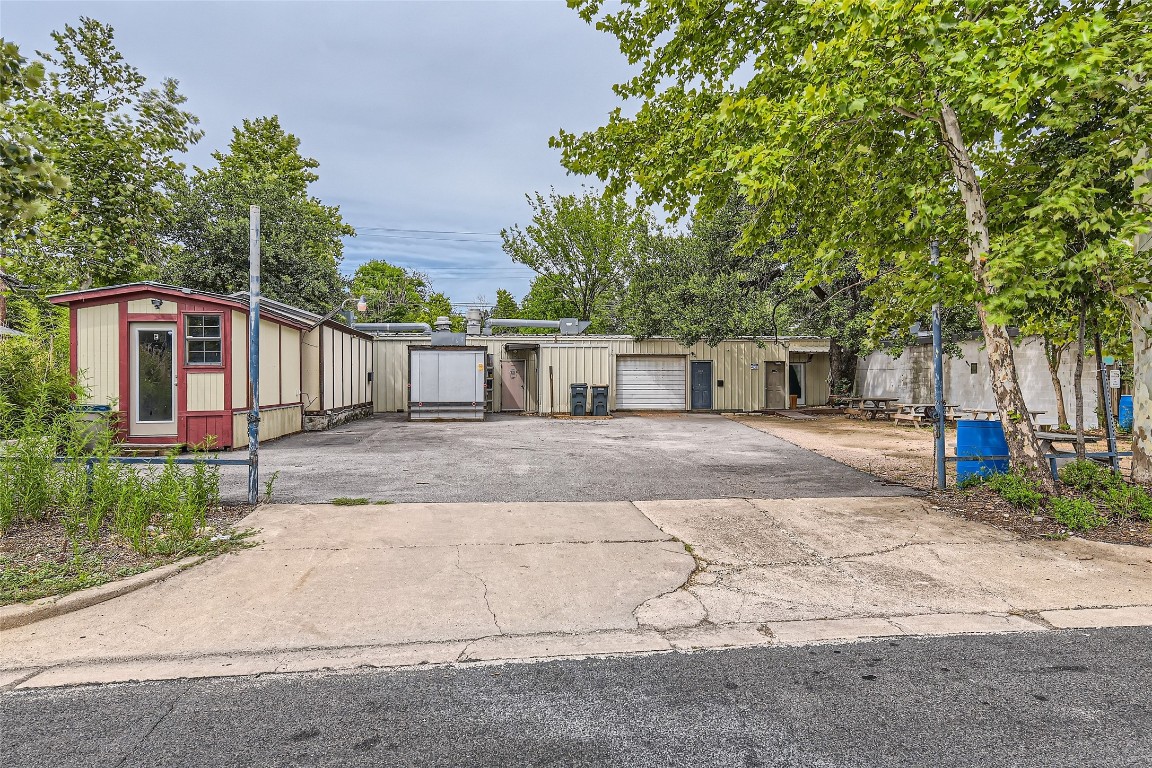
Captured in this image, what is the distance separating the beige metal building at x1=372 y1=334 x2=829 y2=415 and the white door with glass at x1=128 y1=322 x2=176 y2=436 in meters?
9.25

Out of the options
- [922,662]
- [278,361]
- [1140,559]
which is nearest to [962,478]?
[1140,559]

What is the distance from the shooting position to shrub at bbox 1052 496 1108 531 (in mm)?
5328

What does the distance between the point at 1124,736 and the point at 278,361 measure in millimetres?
12512

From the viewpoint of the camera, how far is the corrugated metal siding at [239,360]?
10.2 metres

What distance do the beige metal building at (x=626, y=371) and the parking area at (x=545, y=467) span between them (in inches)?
240

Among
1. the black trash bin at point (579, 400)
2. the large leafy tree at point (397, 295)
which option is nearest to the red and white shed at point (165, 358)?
the black trash bin at point (579, 400)

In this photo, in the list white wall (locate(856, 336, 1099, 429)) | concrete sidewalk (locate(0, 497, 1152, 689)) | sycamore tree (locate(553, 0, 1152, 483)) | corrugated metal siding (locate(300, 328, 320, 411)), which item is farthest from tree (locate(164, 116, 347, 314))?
white wall (locate(856, 336, 1099, 429))

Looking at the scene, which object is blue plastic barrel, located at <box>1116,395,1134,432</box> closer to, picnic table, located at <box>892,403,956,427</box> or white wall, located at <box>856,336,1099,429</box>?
white wall, located at <box>856,336,1099,429</box>

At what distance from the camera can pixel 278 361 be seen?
11.6 metres

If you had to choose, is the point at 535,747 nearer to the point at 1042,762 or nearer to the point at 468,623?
the point at 468,623

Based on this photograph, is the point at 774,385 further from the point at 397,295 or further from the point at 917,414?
the point at 397,295

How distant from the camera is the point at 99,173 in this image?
1186 cm

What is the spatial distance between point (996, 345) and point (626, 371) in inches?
574

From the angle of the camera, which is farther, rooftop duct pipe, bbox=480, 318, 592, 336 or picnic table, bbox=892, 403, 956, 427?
rooftop duct pipe, bbox=480, 318, 592, 336
